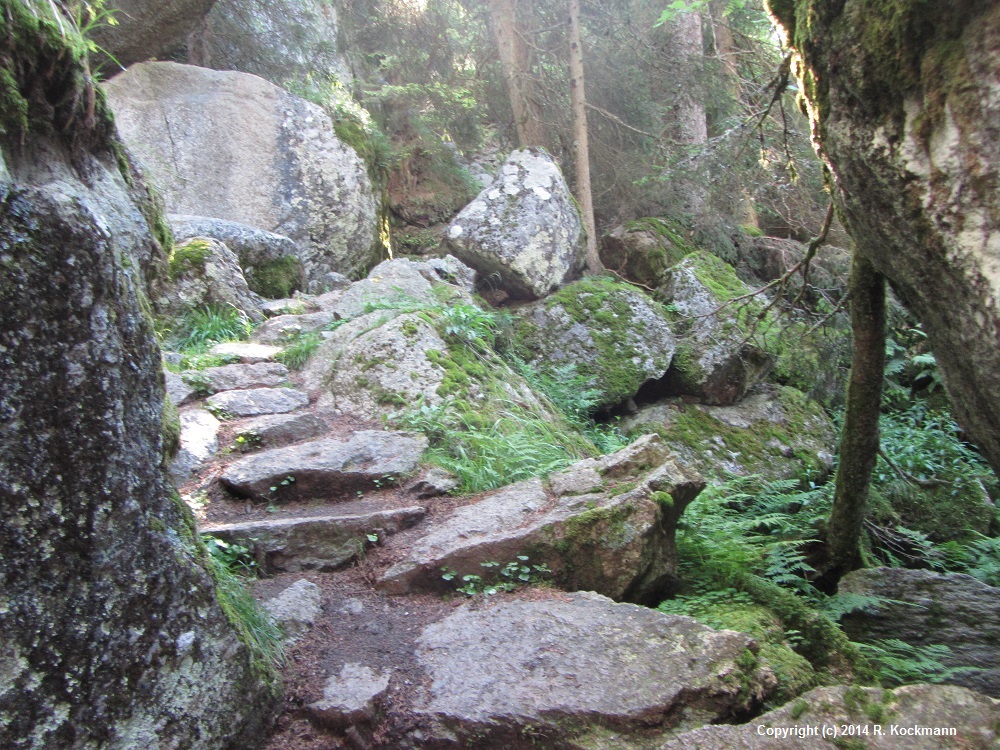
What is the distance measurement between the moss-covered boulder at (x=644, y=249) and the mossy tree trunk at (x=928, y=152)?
8101 mm

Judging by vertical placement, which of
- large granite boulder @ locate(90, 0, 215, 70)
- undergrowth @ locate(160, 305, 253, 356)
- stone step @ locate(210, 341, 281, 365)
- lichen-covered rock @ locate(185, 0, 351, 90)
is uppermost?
lichen-covered rock @ locate(185, 0, 351, 90)

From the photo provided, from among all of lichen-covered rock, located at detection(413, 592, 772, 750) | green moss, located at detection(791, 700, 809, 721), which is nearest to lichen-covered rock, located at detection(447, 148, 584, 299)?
lichen-covered rock, located at detection(413, 592, 772, 750)

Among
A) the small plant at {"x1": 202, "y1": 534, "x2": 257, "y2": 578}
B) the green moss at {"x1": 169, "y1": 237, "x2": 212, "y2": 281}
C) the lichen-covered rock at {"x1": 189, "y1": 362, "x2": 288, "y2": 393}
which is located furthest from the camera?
the green moss at {"x1": 169, "y1": 237, "x2": 212, "y2": 281}

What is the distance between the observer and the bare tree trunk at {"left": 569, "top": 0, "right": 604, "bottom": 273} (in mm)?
11422

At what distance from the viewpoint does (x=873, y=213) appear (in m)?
2.99

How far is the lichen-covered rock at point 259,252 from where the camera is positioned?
8.82 m

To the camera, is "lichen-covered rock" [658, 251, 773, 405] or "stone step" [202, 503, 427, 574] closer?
"stone step" [202, 503, 427, 574]

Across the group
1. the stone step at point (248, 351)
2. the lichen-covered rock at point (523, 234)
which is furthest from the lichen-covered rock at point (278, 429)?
the lichen-covered rock at point (523, 234)

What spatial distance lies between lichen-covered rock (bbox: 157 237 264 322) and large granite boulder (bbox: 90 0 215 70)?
4112 mm

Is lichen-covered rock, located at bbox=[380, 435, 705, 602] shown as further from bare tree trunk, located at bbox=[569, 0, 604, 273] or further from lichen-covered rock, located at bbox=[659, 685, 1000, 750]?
bare tree trunk, located at bbox=[569, 0, 604, 273]

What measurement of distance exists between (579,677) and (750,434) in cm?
699

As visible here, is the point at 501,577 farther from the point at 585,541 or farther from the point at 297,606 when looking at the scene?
the point at 297,606

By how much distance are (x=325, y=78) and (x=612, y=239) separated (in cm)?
637

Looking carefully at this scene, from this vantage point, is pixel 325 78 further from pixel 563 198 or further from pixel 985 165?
pixel 985 165
